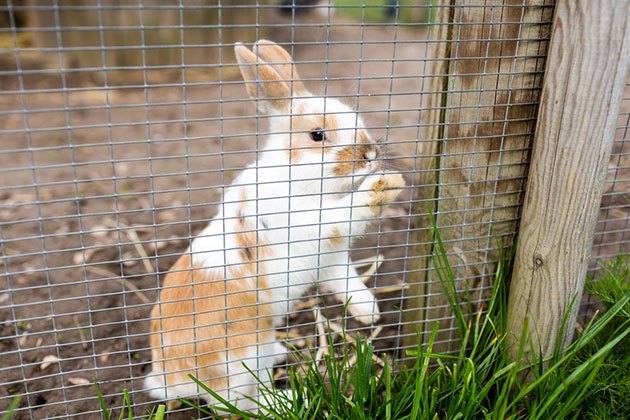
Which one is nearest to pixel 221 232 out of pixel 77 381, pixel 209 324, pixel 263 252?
pixel 263 252

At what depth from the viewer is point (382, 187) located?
247 centimetres

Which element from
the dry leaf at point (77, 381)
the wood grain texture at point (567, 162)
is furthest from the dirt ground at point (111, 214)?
the wood grain texture at point (567, 162)

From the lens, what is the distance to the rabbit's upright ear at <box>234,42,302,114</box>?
2289 mm

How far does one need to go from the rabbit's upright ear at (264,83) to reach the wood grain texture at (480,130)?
2.05ft

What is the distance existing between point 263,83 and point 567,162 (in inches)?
48.1

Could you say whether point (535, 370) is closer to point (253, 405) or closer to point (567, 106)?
point (567, 106)

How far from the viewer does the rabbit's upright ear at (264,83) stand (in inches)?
90.1

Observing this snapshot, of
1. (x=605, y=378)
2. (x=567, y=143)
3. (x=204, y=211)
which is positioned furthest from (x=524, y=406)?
(x=204, y=211)

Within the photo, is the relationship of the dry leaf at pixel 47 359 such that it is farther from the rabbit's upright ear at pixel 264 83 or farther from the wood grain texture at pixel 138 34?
the wood grain texture at pixel 138 34

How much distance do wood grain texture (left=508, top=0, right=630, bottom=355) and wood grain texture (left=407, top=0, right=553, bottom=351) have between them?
0.11m

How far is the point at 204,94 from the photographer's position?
22.9ft

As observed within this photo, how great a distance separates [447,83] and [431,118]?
21cm

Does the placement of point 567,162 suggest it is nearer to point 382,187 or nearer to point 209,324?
point 382,187

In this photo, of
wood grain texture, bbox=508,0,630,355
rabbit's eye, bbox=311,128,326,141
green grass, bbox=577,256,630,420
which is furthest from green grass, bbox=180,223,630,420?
rabbit's eye, bbox=311,128,326,141
